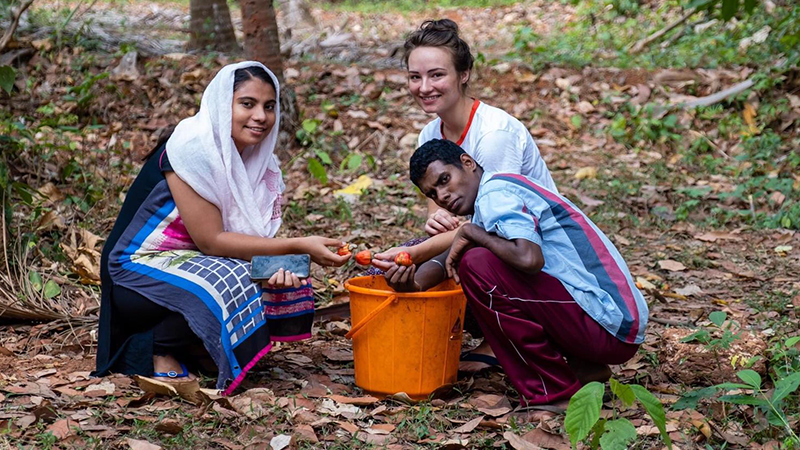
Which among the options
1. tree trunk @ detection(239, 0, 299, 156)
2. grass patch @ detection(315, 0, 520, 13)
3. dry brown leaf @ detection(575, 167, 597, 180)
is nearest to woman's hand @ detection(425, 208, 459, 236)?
tree trunk @ detection(239, 0, 299, 156)

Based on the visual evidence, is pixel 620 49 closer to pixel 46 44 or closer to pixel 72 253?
pixel 46 44

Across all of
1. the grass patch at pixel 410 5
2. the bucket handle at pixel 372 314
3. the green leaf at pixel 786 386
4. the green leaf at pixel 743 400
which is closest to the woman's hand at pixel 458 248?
the bucket handle at pixel 372 314

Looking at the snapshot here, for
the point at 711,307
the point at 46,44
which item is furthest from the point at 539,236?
the point at 46,44

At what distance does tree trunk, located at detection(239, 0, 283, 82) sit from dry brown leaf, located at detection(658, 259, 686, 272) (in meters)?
3.00

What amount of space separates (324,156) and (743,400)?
4.19m

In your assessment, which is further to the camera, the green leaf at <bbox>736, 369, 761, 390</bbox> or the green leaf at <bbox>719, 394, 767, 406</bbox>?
the green leaf at <bbox>719, 394, 767, 406</bbox>

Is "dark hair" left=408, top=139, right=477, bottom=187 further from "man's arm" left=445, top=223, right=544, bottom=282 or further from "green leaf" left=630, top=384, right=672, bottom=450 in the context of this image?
"green leaf" left=630, top=384, right=672, bottom=450

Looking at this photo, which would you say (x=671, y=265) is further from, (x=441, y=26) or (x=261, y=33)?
(x=261, y=33)

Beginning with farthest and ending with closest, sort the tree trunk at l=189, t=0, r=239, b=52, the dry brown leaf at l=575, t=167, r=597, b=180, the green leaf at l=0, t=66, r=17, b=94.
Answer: the tree trunk at l=189, t=0, r=239, b=52 < the dry brown leaf at l=575, t=167, r=597, b=180 < the green leaf at l=0, t=66, r=17, b=94

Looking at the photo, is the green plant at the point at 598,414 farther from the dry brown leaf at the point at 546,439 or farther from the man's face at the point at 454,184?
the man's face at the point at 454,184

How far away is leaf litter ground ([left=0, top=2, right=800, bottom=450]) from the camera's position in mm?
2883

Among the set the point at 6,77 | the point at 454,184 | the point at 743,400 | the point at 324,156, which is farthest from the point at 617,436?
the point at 324,156

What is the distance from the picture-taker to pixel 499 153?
343 cm

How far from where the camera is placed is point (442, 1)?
610 inches
